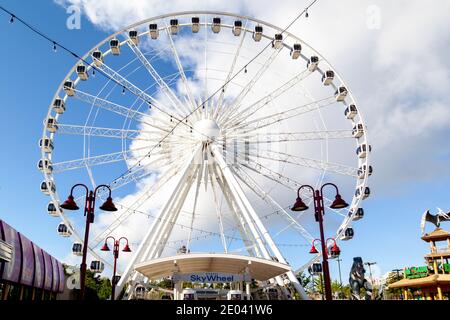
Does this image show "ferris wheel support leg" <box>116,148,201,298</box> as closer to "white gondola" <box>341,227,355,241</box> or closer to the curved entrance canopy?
the curved entrance canopy

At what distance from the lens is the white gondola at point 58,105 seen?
27656 millimetres

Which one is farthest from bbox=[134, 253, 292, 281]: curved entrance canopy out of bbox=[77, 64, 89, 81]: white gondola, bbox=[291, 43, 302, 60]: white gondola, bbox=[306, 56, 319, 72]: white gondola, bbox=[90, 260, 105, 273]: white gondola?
bbox=[291, 43, 302, 60]: white gondola

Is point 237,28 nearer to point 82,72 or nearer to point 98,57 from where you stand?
point 98,57

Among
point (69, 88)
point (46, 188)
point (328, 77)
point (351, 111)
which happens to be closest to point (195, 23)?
point (69, 88)

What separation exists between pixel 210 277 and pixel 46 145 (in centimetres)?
1429

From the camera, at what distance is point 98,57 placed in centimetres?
2777

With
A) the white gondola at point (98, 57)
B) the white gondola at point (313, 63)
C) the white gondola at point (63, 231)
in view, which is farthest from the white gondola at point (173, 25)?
the white gondola at point (63, 231)

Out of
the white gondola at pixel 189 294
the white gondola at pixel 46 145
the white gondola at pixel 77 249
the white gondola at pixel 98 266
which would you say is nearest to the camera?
the white gondola at pixel 77 249

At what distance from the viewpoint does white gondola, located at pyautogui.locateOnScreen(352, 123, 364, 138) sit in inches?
1141

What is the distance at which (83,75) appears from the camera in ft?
90.9

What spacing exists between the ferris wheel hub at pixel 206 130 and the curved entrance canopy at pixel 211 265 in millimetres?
8156

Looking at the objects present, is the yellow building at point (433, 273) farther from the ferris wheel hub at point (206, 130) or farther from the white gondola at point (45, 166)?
the white gondola at point (45, 166)

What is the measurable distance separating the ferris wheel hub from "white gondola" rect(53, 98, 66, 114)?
9282mm
